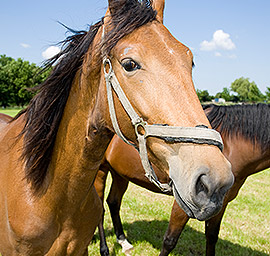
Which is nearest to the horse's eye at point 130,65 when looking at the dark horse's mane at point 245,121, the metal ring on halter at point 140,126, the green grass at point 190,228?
the metal ring on halter at point 140,126

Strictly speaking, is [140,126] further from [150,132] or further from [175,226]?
[175,226]

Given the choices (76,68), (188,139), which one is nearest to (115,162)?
(76,68)

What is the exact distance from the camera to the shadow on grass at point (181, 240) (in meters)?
3.93

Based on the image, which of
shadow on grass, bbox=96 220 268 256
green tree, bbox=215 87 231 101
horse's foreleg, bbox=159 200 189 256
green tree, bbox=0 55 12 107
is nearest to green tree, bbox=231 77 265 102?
green tree, bbox=215 87 231 101

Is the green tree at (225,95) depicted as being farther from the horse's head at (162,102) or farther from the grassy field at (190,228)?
the horse's head at (162,102)

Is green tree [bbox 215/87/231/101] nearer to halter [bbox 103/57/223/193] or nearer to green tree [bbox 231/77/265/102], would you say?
green tree [bbox 231/77/265/102]

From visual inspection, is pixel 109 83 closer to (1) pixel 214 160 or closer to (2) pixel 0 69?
(1) pixel 214 160

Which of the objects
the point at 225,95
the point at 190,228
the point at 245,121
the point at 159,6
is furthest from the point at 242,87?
the point at 159,6

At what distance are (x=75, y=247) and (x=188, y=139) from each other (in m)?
1.38

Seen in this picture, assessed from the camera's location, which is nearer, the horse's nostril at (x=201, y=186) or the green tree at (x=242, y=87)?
the horse's nostril at (x=201, y=186)

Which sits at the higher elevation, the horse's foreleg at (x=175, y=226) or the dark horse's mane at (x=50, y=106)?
the dark horse's mane at (x=50, y=106)

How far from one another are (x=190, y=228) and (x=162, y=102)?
13.8 ft

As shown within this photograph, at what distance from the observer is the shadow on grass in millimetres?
3930

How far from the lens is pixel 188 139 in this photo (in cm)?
105
